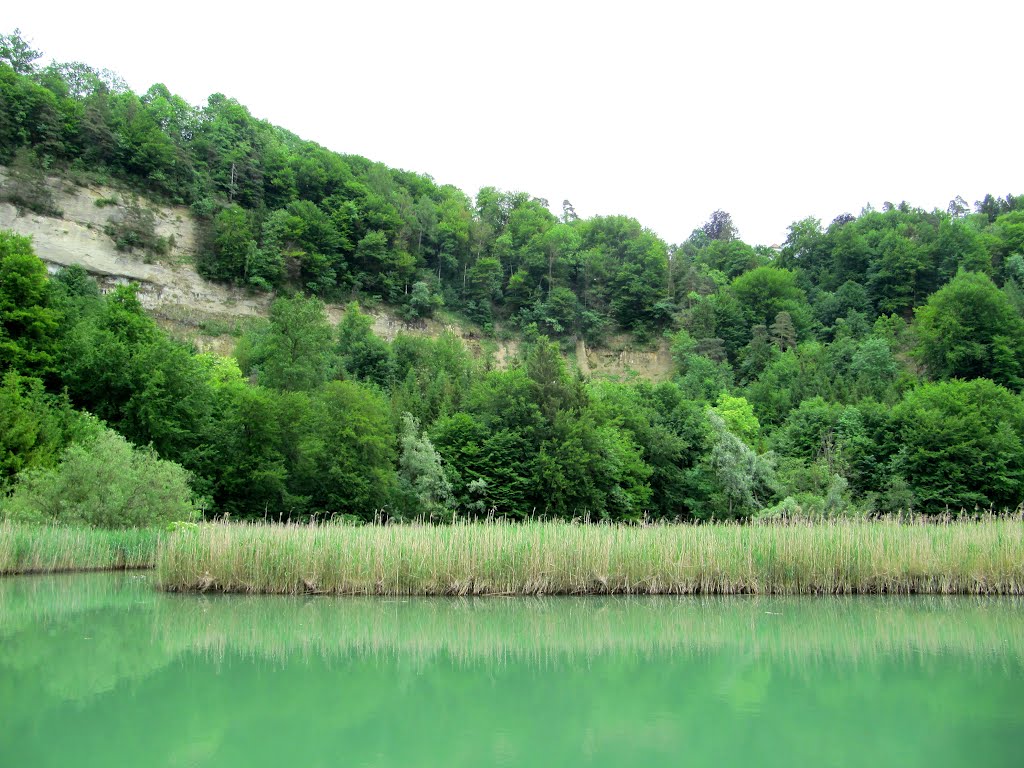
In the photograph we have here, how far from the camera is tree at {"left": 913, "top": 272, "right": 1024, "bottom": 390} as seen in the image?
49188 millimetres

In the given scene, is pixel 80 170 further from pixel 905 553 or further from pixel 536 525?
pixel 905 553

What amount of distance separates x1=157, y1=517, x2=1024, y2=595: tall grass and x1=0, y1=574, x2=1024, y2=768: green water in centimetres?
136

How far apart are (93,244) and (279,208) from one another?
18415mm

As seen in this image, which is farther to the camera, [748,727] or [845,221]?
[845,221]

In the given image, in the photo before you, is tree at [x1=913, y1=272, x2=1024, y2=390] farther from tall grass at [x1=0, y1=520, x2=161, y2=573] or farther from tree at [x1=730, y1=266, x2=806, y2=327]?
tall grass at [x1=0, y1=520, x2=161, y2=573]

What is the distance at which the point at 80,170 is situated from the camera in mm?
50312

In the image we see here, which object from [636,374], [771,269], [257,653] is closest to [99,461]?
[257,653]

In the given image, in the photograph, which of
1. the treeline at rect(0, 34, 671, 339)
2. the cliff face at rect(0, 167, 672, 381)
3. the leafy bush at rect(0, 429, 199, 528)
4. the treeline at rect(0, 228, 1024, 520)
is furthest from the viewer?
the treeline at rect(0, 34, 671, 339)

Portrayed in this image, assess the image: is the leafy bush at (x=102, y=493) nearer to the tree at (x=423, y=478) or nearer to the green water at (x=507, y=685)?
the green water at (x=507, y=685)

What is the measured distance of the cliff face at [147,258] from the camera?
4572 centimetres

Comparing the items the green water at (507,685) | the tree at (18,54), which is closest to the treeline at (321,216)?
the tree at (18,54)

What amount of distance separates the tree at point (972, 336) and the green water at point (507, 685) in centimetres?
4251

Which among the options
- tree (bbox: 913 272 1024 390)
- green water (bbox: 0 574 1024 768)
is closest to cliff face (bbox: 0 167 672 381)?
tree (bbox: 913 272 1024 390)

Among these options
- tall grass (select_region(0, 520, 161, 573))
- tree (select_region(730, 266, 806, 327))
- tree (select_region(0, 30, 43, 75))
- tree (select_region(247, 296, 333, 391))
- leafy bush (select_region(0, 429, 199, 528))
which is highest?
tree (select_region(0, 30, 43, 75))
